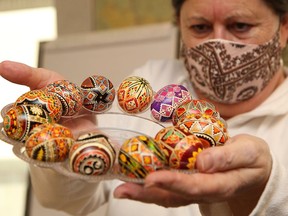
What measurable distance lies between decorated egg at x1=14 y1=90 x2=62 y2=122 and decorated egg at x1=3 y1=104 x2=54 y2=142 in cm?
1

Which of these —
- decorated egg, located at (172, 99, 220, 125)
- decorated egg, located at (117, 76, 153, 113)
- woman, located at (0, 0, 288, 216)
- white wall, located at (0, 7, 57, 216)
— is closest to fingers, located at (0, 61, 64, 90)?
woman, located at (0, 0, 288, 216)

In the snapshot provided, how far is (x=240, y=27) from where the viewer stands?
1180 mm

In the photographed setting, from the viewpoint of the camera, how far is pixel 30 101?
81 cm

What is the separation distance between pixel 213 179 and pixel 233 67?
575mm

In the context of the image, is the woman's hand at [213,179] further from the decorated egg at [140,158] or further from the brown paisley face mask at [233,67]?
the brown paisley face mask at [233,67]

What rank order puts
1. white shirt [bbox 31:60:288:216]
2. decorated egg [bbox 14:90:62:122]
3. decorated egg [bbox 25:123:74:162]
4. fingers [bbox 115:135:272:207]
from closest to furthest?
fingers [bbox 115:135:272:207] → decorated egg [bbox 25:123:74:162] → decorated egg [bbox 14:90:62:122] → white shirt [bbox 31:60:288:216]

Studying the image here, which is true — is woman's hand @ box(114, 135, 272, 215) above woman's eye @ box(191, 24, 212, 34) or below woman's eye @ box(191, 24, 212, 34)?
below

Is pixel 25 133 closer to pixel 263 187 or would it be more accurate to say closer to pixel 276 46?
pixel 263 187

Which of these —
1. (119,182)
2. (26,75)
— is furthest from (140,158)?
(119,182)

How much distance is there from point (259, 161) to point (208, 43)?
49cm

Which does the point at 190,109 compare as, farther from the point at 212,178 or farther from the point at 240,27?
the point at 240,27

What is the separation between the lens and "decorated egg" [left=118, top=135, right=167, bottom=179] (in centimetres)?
66

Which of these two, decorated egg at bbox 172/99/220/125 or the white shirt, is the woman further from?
decorated egg at bbox 172/99/220/125

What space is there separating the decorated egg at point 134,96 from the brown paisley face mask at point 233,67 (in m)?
0.31
